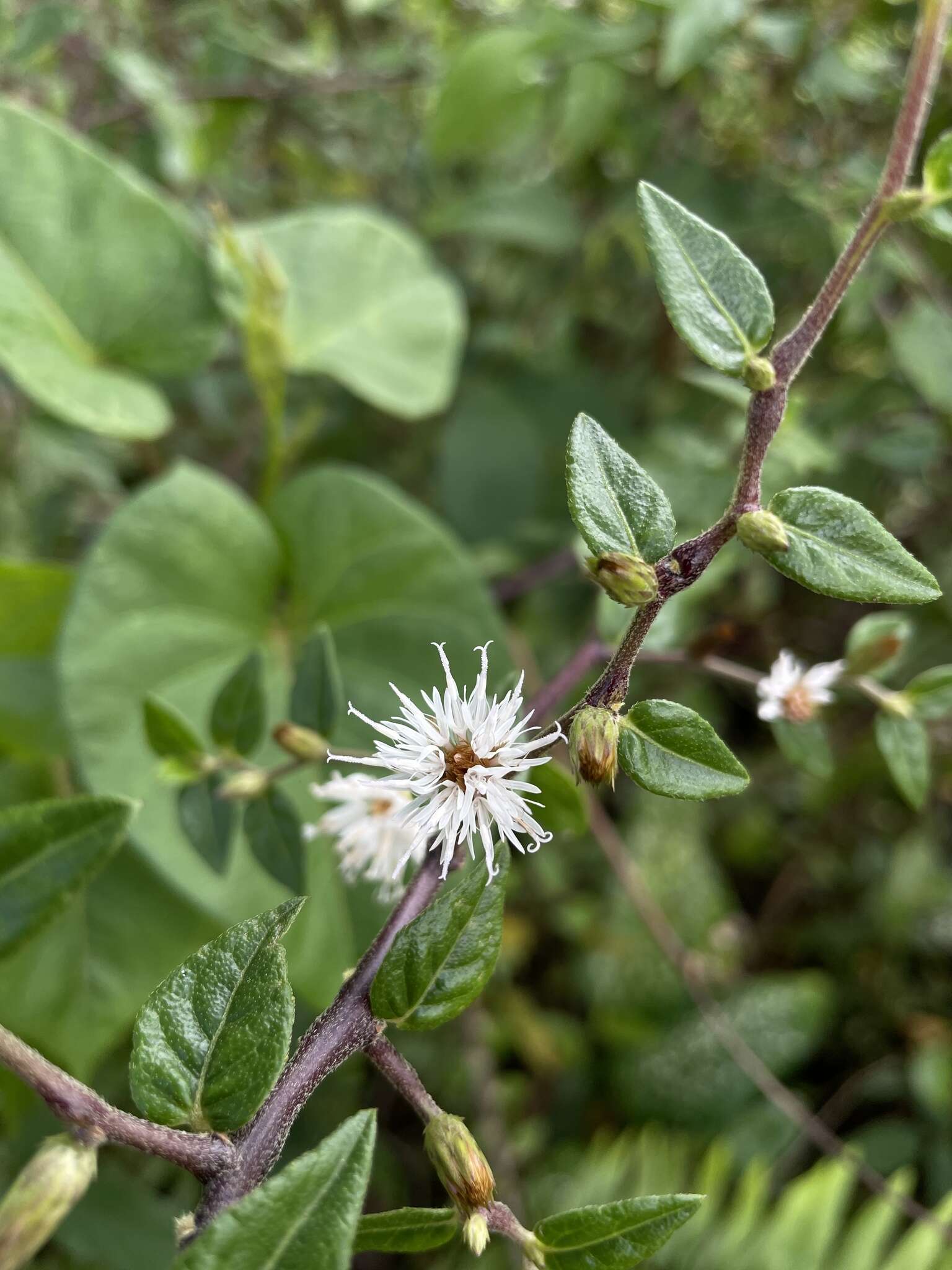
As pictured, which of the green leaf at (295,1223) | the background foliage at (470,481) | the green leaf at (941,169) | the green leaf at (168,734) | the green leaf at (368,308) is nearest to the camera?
the green leaf at (295,1223)

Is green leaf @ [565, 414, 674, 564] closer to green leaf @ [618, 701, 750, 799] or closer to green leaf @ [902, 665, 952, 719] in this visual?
green leaf @ [618, 701, 750, 799]

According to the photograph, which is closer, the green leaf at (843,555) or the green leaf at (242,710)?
the green leaf at (843,555)

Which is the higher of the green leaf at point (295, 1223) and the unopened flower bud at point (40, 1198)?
the green leaf at point (295, 1223)

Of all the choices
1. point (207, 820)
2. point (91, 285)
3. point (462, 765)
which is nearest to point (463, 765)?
point (462, 765)

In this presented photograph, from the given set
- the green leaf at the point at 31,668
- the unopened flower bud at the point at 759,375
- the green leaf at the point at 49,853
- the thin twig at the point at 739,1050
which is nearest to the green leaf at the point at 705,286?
the unopened flower bud at the point at 759,375

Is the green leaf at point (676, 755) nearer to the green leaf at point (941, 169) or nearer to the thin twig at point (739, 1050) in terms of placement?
the green leaf at point (941, 169)

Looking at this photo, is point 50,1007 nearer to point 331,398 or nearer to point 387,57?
point 331,398

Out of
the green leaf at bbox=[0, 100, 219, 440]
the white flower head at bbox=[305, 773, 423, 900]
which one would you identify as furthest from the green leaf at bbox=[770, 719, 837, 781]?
the green leaf at bbox=[0, 100, 219, 440]

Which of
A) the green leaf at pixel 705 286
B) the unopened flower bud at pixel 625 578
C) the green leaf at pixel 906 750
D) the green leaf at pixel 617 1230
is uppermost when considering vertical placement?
the green leaf at pixel 705 286

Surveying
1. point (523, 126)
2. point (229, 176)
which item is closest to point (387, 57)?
point (523, 126)
